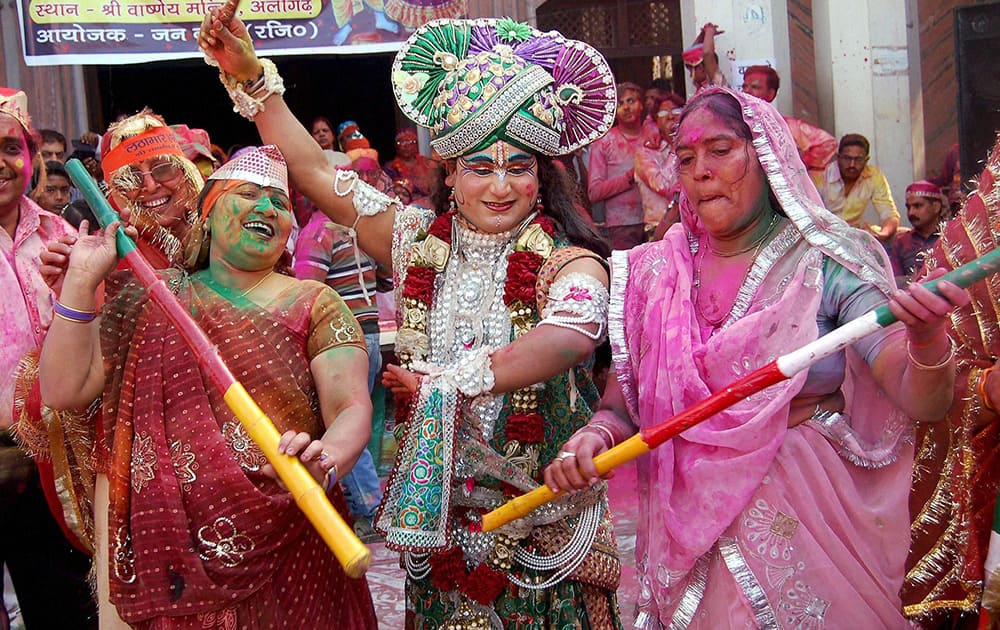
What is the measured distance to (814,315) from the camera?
106 inches

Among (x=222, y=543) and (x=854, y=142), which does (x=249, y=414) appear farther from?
(x=854, y=142)

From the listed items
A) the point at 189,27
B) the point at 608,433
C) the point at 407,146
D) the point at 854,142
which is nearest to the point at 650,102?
the point at 854,142

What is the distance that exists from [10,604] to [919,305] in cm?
382

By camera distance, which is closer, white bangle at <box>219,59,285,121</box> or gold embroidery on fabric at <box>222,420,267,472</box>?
gold embroidery on fabric at <box>222,420,267,472</box>

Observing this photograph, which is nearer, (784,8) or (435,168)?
(435,168)

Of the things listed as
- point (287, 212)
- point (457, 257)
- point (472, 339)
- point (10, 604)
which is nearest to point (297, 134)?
point (287, 212)

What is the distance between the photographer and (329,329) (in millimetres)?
3070

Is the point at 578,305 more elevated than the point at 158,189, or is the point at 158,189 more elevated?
the point at 158,189

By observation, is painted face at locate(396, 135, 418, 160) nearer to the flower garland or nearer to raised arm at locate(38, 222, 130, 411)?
the flower garland

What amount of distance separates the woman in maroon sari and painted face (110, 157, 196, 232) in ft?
1.56

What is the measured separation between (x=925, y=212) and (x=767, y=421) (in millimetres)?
5434

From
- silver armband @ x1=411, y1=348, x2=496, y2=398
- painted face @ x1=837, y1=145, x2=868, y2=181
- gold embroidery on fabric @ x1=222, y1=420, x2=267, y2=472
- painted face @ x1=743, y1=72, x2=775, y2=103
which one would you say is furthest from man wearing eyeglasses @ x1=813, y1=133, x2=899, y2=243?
gold embroidery on fabric @ x1=222, y1=420, x2=267, y2=472

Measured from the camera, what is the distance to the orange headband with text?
3746mm

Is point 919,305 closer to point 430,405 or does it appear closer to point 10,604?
point 430,405
